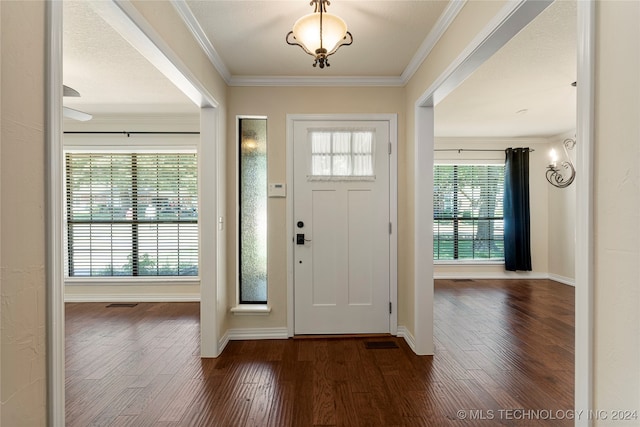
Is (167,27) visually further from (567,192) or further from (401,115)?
(567,192)

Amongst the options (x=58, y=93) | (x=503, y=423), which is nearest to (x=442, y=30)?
(x=58, y=93)

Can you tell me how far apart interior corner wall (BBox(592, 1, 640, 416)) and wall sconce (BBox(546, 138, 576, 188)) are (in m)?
5.18

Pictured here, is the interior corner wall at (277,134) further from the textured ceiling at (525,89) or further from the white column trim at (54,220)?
the white column trim at (54,220)

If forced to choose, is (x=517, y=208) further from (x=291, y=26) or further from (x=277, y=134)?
(x=291, y=26)

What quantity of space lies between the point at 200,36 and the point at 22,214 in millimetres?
1977

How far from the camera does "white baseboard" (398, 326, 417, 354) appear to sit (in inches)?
115

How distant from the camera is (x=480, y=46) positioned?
5.98ft

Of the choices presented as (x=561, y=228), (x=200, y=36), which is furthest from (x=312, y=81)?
(x=561, y=228)

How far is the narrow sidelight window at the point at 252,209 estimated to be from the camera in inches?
130

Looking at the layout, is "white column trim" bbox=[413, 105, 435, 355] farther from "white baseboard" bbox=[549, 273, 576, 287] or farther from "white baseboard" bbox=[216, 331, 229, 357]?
"white baseboard" bbox=[549, 273, 576, 287]

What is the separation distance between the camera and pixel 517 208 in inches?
231

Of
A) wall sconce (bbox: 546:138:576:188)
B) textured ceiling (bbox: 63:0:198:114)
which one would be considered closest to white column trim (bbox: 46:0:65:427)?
textured ceiling (bbox: 63:0:198:114)

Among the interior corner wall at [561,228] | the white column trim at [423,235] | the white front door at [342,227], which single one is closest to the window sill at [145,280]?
the white front door at [342,227]

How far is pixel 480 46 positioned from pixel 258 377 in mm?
2725
